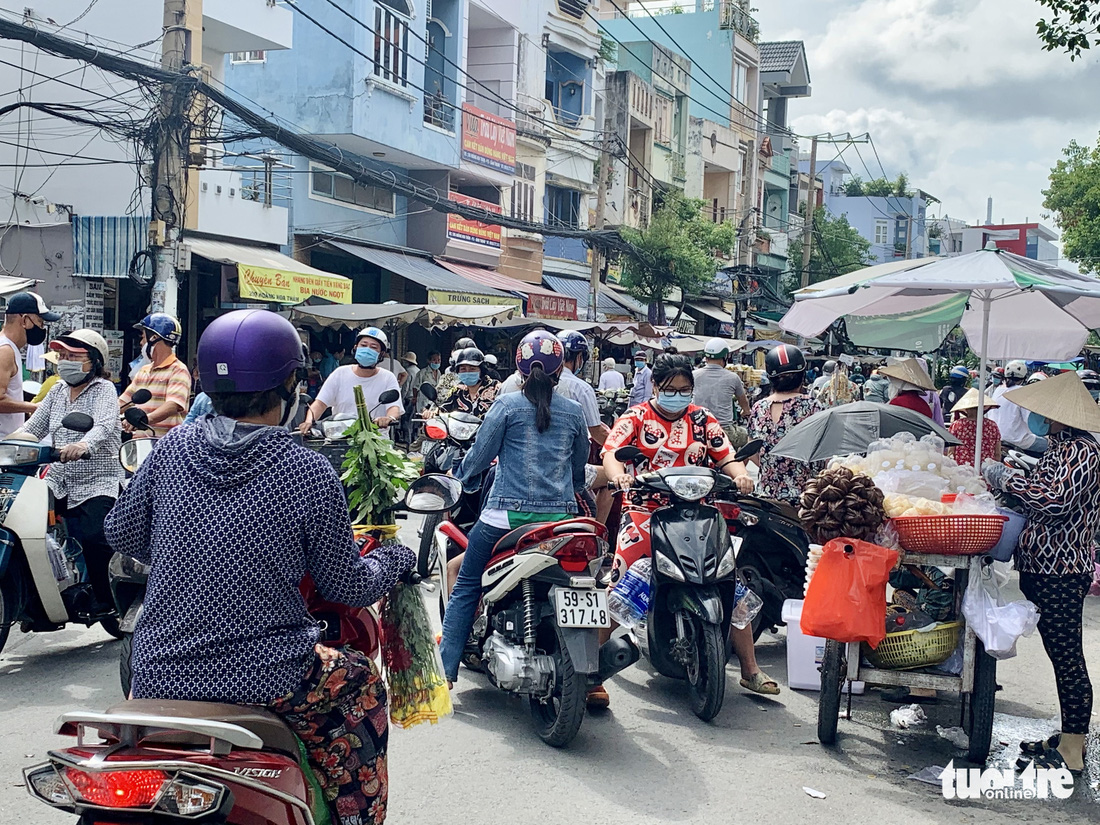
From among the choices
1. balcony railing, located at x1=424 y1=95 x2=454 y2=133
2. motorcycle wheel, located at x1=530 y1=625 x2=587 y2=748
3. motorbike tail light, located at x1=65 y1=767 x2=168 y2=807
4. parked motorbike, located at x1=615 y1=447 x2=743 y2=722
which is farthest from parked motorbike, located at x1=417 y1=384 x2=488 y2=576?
balcony railing, located at x1=424 y1=95 x2=454 y2=133

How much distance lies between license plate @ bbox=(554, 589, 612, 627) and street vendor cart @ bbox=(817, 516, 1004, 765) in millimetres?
1012

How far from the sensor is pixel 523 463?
4.90 m

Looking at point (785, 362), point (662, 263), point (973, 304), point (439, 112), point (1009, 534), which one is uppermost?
point (439, 112)

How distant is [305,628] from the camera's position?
8.39 feet

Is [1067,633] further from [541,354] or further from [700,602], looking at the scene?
[541,354]

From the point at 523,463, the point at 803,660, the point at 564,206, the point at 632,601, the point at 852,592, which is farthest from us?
the point at 564,206

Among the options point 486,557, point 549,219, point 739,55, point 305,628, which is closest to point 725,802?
point 486,557

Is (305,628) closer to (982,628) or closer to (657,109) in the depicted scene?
(982,628)

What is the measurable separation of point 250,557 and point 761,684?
12.3ft

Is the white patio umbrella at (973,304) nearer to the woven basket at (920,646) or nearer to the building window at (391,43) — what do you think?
the woven basket at (920,646)

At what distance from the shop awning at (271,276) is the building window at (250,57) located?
5414 millimetres

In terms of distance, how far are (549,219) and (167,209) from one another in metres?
18.8

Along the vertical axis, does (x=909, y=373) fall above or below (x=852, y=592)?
above

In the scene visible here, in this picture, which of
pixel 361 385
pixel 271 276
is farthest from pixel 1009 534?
pixel 271 276
